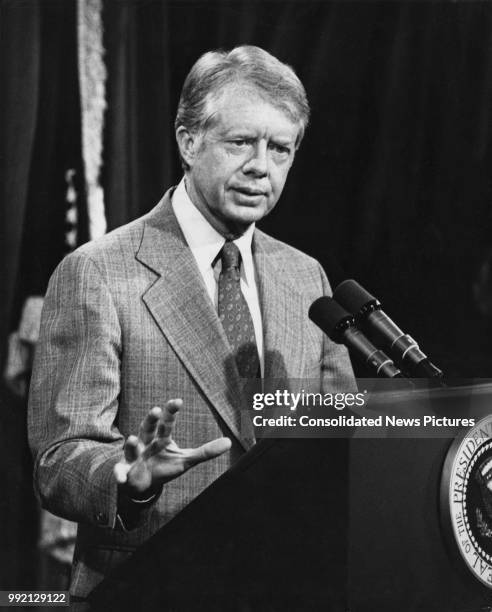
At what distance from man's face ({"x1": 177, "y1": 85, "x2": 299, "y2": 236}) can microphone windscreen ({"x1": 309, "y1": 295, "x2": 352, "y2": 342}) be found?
40 centimetres

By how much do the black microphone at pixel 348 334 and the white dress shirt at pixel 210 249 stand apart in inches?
12.2

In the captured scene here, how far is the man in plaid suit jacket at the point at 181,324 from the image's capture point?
151 centimetres

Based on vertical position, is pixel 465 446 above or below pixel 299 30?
below

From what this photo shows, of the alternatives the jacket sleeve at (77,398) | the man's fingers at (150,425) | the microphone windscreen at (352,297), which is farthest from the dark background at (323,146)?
the man's fingers at (150,425)

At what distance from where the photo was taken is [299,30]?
2.11 metres

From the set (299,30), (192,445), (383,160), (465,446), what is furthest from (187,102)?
(465,446)

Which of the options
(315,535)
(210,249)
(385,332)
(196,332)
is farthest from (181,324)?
(315,535)

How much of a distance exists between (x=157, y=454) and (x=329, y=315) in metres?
0.43

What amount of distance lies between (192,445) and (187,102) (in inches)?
30.6

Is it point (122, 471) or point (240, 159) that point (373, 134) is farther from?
point (122, 471)

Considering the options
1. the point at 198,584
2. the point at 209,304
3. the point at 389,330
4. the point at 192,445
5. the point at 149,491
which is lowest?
the point at 198,584

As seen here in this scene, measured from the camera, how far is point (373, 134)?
215cm

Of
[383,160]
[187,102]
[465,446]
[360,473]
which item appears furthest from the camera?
[383,160]

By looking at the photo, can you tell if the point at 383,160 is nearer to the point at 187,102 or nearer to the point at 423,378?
the point at 187,102
